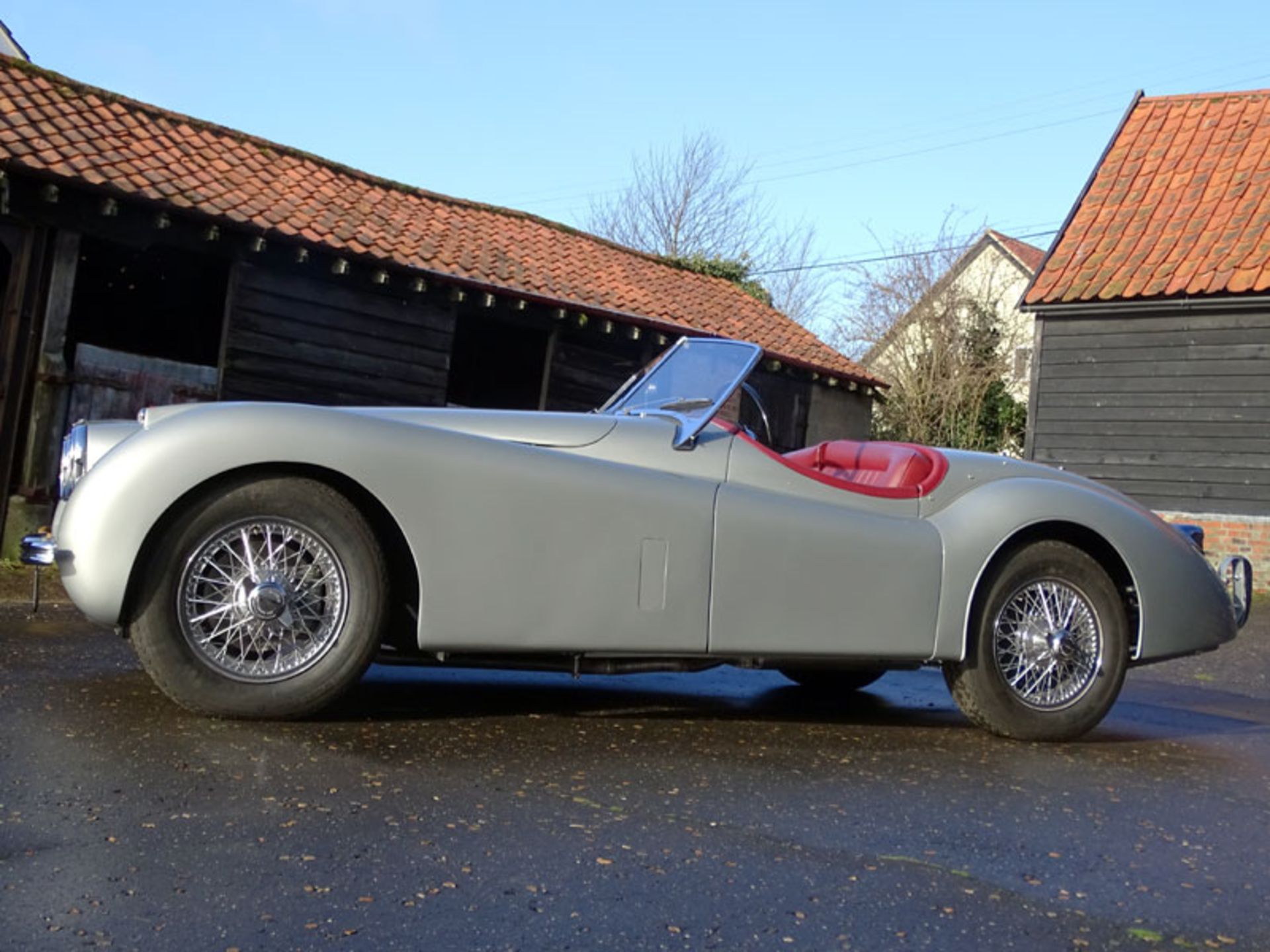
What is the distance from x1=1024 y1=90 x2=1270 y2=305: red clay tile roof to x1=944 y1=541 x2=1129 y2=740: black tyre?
12.9 metres

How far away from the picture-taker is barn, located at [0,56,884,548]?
10438 mm

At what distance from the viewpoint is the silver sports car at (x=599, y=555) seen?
363 cm

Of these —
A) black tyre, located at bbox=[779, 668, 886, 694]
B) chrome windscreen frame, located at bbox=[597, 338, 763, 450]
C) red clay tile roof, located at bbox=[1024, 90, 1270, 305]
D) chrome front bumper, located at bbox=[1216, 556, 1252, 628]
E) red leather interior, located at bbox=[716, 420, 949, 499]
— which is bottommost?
black tyre, located at bbox=[779, 668, 886, 694]

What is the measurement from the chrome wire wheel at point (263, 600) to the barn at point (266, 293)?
4.68 metres

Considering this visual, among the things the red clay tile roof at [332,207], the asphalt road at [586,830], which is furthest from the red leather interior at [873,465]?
the red clay tile roof at [332,207]

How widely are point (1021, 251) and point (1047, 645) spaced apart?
34119mm

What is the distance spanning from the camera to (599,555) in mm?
3957

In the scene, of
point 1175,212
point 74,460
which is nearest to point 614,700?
point 74,460

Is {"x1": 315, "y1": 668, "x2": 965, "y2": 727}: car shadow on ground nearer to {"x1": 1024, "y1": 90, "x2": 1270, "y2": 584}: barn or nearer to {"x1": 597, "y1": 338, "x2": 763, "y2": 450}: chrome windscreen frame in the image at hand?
{"x1": 597, "y1": 338, "x2": 763, "y2": 450}: chrome windscreen frame

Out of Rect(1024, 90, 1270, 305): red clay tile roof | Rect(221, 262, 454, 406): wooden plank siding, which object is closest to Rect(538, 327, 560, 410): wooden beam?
Rect(221, 262, 454, 406): wooden plank siding

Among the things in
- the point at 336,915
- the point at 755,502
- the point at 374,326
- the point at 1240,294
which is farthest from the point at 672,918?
the point at 1240,294

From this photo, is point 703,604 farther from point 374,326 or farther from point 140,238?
point 374,326

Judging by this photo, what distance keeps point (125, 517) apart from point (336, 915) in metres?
1.74

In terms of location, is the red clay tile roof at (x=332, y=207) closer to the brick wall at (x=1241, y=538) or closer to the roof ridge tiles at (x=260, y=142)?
the roof ridge tiles at (x=260, y=142)
